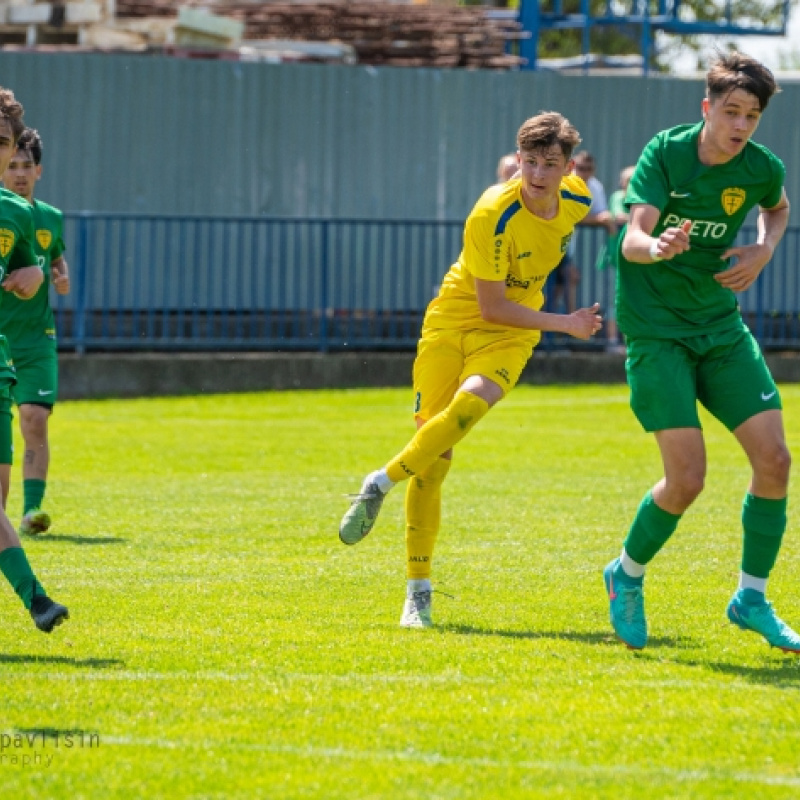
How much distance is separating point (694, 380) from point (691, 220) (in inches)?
24.7

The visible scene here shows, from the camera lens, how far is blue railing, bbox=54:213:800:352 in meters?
20.2

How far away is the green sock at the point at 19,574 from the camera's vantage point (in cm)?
641

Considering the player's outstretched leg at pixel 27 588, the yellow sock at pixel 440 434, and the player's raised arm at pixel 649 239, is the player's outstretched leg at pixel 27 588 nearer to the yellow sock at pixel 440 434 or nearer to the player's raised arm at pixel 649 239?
the yellow sock at pixel 440 434

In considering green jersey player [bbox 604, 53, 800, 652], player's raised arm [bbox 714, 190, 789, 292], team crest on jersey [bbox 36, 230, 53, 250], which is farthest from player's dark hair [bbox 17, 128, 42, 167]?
player's raised arm [bbox 714, 190, 789, 292]

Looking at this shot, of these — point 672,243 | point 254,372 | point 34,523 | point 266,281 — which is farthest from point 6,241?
point 266,281

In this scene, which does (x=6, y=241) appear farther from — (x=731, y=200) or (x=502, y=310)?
(x=731, y=200)

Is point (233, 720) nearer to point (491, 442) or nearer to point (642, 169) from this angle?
point (642, 169)

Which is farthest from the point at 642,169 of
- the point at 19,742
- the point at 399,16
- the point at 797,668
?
the point at 399,16

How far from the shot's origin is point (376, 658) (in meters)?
6.46

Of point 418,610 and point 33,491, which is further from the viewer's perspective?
point 33,491

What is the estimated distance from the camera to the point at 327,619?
7355mm

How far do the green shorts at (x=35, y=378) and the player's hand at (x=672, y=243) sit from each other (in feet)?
17.0

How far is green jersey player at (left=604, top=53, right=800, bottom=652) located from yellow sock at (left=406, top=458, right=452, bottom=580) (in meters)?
1.04

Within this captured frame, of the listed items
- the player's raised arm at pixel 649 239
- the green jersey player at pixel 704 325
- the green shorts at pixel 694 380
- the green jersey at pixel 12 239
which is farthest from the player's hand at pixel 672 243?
the green jersey at pixel 12 239
